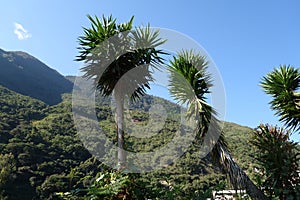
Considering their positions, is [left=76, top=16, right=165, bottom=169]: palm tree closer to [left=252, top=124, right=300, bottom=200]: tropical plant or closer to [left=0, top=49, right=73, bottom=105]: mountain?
[left=252, top=124, right=300, bottom=200]: tropical plant

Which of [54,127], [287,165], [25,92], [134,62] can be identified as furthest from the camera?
Result: [25,92]

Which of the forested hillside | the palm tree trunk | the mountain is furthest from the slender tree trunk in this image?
the mountain

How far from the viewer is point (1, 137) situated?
43219mm

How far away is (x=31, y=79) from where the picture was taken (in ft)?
307

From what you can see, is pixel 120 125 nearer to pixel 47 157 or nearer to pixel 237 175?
pixel 237 175

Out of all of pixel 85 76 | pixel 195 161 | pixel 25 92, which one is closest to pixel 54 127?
pixel 195 161

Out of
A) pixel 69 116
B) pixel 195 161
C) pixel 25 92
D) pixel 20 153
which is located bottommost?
pixel 20 153

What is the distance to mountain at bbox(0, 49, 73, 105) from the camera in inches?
3260

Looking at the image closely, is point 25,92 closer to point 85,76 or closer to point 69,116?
point 69,116

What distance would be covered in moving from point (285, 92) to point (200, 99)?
315 cm

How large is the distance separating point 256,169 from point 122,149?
276 cm

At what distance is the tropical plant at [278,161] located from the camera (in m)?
4.45

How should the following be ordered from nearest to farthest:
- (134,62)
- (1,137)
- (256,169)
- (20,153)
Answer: (256,169)
(134,62)
(20,153)
(1,137)

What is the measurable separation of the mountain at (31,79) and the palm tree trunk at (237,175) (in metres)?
76.8
